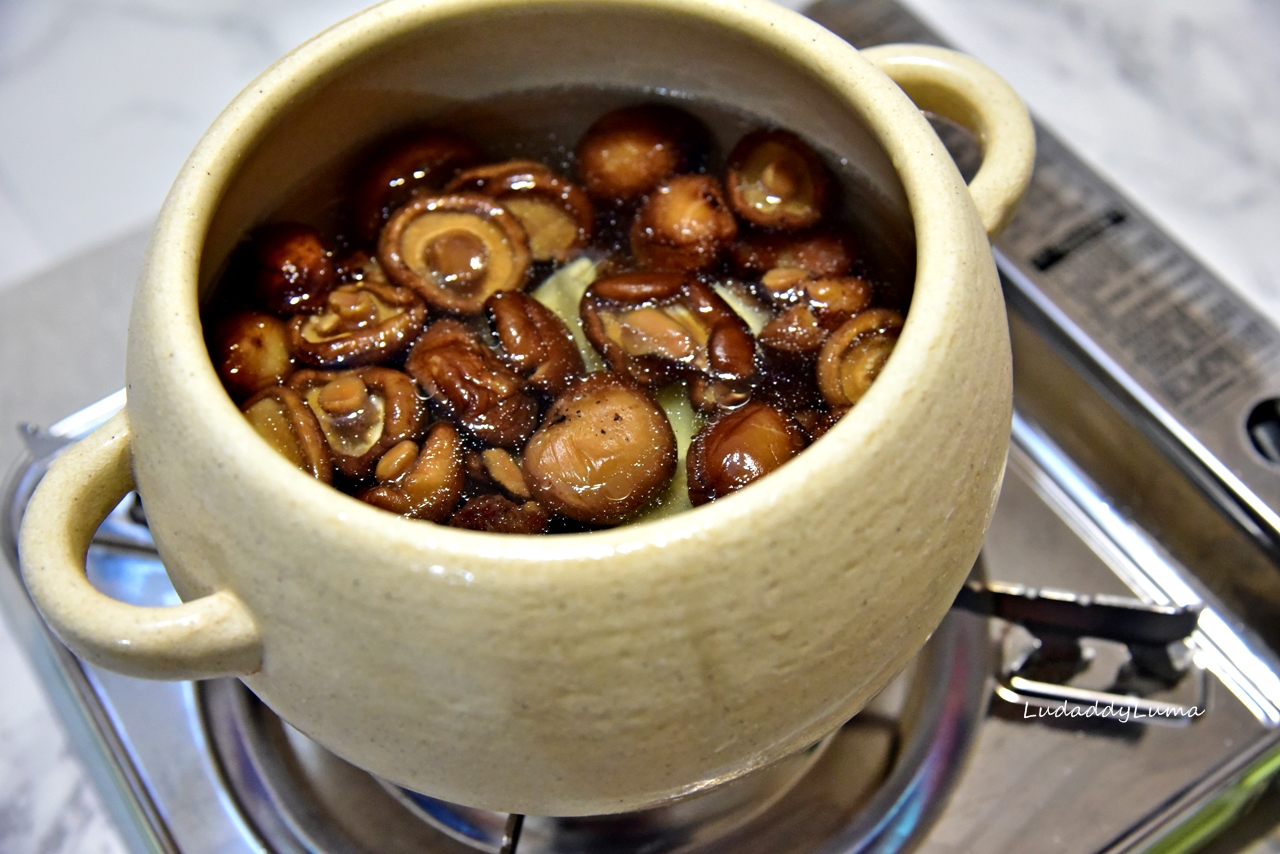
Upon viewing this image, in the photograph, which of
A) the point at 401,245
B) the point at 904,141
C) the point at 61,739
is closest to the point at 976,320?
the point at 904,141

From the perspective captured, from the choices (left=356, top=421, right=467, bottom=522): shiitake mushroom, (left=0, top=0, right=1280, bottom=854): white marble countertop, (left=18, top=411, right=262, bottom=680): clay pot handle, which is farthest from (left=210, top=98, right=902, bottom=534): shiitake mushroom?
(left=0, top=0, right=1280, bottom=854): white marble countertop

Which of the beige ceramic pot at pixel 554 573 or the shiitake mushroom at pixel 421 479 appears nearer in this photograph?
the beige ceramic pot at pixel 554 573

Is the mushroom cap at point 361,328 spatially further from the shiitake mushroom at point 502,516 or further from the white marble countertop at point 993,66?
the white marble countertop at point 993,66

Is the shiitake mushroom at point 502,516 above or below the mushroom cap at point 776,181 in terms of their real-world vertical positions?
below

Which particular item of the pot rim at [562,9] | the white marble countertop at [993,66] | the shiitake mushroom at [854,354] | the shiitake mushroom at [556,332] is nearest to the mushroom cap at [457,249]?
the shiitake mushroom at [556,332]

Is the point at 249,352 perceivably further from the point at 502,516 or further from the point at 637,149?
the point at 637,149

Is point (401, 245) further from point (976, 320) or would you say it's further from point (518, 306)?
point (976, 320)

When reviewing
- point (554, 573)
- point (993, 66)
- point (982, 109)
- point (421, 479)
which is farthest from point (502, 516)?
point (993, 66)
